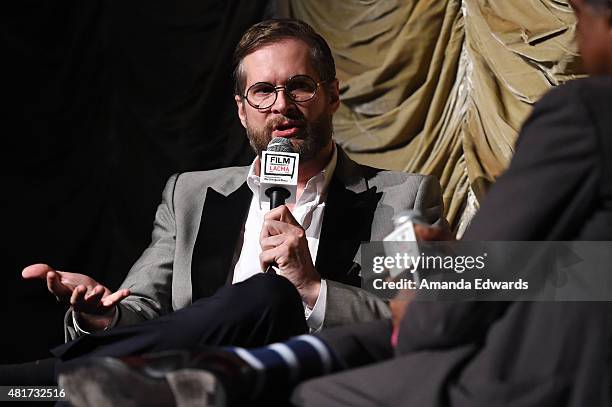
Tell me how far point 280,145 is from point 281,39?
427mm

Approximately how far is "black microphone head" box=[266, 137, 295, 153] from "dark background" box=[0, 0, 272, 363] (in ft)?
7.52

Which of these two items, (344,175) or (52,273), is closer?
(52,273)

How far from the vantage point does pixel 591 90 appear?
52.0 inches

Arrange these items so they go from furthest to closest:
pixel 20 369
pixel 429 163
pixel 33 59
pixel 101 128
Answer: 1. pixel 101 128
2. pixel 33 59
3. pixel 429 163
4. pixel 20 369

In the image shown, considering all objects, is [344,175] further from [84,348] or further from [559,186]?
[559,186]

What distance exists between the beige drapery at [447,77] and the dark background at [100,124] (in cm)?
76

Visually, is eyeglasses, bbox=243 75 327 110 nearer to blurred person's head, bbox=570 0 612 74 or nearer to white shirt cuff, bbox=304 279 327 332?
white shirt cuff, bbox=304 279 327 332

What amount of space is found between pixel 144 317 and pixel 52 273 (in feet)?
1.27

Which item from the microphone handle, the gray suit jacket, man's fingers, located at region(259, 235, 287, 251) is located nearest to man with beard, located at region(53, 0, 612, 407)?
man's fingers, located at region(259, 235, 287, 251)

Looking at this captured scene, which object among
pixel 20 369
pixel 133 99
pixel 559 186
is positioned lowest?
pixel 20 369

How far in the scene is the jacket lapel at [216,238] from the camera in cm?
244

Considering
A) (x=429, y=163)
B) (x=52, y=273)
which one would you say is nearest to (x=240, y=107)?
(x=52, y=273)

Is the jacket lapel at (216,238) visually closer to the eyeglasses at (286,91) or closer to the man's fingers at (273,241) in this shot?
the eyeglasses at (286,91)

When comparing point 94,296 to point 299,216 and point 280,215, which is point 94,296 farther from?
point 299,216
